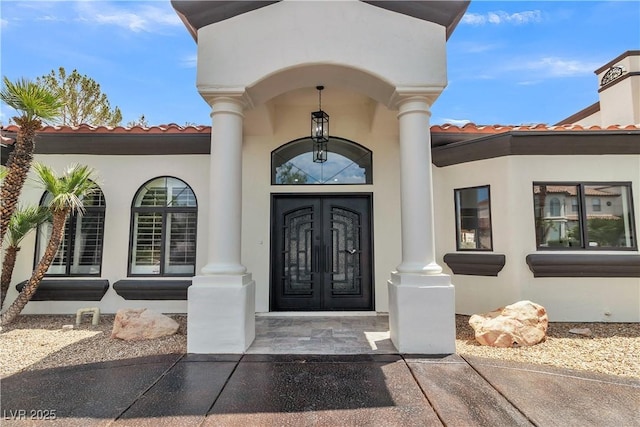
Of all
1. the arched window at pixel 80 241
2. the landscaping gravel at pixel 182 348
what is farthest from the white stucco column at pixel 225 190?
the arched window at pixel 80 241

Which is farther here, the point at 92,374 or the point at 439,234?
the point at 439,234

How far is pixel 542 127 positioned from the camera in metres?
6.54

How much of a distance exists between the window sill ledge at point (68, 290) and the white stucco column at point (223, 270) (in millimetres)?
3355

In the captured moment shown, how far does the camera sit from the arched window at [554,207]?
20.7 feet

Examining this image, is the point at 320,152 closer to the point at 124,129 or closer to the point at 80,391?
the point at 124,129

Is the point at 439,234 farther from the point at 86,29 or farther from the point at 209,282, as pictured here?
the point at 86,29

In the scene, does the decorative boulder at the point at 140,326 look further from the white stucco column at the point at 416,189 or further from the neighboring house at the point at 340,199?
the white stucco column at the point at 416,189

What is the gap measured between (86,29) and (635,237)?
11.3 meters

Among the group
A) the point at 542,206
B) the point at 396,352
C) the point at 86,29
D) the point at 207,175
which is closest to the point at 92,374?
the point at 396,352

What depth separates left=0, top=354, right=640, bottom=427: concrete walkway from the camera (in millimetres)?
2852

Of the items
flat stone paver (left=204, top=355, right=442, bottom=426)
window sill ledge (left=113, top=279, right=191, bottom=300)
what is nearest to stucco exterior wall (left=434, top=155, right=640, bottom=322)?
flat stone paver (left=204, top=355, right=442, bottom=426)

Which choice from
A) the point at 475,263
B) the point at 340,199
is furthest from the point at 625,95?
the point at 340,199

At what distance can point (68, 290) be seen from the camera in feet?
21.6

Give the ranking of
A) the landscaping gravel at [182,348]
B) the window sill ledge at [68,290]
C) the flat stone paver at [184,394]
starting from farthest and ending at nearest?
1. the window sill ledge at [68,290]
2. the landscaping gravel at [182,348]
3. the flat stone paver at [184,394]
